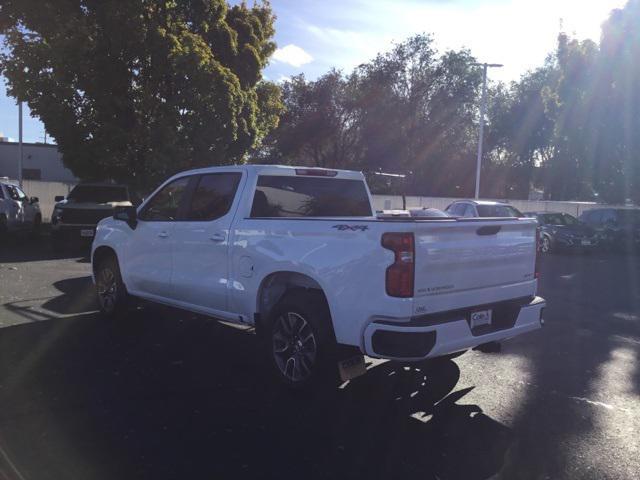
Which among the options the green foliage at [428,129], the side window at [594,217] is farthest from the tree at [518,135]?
the side window at [594,217]

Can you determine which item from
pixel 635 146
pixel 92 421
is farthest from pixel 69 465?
pixel 635 146

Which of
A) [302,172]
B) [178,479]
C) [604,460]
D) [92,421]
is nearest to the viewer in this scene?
[178,479]

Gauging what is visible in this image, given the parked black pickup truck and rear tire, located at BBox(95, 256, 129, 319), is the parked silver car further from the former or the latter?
rear tire, located at BBox(95, 256, 129, 319)

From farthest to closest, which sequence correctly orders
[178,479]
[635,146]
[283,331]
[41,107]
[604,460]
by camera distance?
[635,146]
[41,107]
[283,331]
[604,460]
[178,479]

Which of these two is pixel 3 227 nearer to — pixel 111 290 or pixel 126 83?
pixel 126 83

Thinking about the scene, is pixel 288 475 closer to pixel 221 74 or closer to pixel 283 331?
pixel 283 331

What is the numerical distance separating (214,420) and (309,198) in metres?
2.60

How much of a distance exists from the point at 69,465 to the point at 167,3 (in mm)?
16555

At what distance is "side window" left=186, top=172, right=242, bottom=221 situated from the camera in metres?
5.78

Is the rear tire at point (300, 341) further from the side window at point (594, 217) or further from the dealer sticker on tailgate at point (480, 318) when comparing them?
the side window at point (594, 217)

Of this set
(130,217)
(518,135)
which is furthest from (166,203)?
(518,135)

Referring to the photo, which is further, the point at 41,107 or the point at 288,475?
the point at 41,107

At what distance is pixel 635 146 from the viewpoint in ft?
69.7

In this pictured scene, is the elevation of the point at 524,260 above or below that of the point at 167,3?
below
